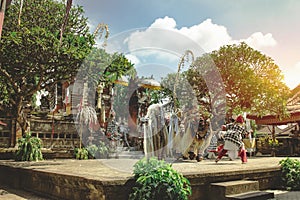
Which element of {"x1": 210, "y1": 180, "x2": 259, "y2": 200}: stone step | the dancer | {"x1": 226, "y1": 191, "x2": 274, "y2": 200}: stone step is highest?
the dancer

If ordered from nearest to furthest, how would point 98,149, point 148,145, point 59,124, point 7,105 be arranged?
point 148,145 < point 98,149 < point 7,105 < point 59,124

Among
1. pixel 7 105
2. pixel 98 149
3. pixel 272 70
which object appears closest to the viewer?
pixel 98 149

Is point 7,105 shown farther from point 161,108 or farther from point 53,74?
point 161,108

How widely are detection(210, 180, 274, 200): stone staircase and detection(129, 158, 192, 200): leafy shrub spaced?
103 centimetres

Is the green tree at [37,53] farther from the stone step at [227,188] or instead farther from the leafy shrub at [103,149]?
the stone step at [227,188]

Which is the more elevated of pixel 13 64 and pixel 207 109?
pixel 13 64

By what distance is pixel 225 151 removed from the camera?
35.2ft

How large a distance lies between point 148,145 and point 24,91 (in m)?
7.63

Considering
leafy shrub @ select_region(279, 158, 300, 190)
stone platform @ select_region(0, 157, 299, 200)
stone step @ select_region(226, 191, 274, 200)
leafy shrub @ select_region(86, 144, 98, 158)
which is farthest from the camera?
leafy shrub @ select_region(86, 144, 98, 158)

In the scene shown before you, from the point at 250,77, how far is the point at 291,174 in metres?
8.13

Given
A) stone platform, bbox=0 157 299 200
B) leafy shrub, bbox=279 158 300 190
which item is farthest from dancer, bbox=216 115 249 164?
stone platform, bbox=0 157 299 200

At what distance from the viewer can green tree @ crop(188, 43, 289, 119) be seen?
52.3 ft

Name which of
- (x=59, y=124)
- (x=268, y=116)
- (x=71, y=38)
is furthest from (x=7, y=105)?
(x=268, y=116)

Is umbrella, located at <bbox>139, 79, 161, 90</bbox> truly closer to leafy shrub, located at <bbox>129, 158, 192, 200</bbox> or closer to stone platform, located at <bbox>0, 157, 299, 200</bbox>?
leafy shrub, located at <bbox>129, 158, 192, 200</bbox>
